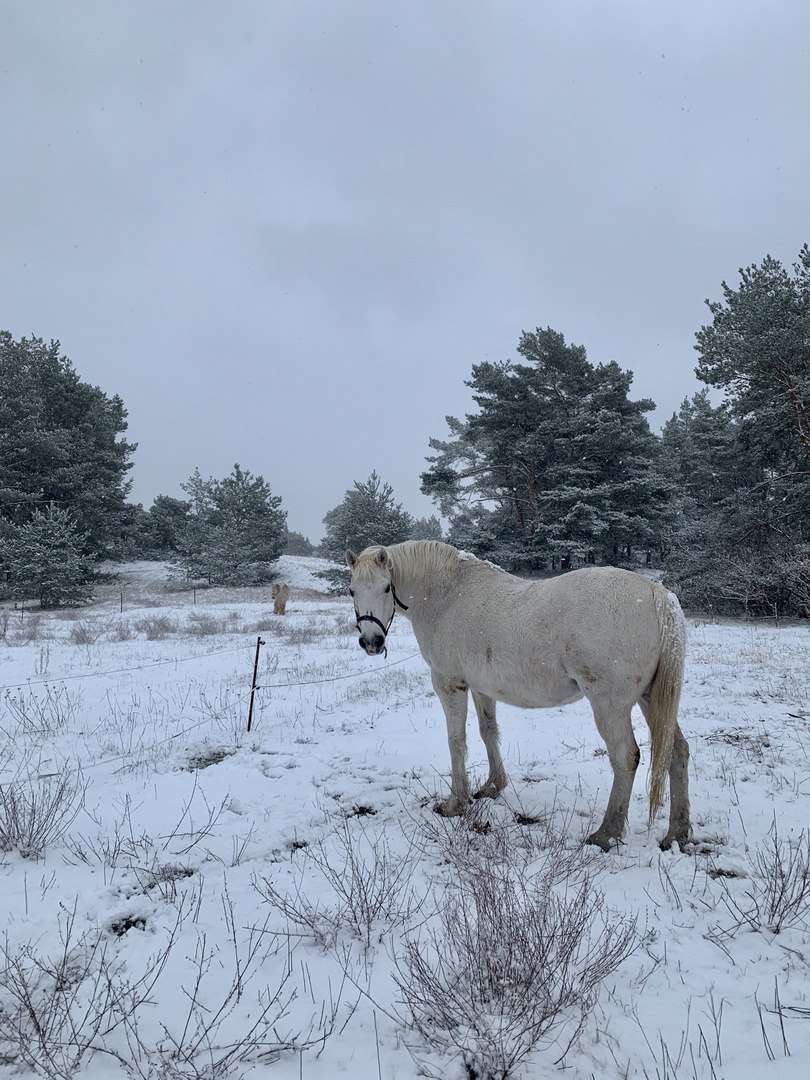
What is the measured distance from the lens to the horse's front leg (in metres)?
3.91

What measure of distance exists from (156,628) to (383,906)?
14.9 meters

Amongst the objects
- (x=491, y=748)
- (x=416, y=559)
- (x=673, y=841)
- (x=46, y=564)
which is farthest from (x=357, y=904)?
(x=46, y=564)

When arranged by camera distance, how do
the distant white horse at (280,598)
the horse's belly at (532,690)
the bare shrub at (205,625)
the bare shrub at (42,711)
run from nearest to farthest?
the horse's belly at (532,690), the bare shrub at (42,711), the bare shrub at (205,625), the distant white horse at (280,598)

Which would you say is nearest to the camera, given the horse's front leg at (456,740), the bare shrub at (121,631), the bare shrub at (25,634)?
the horse's front leg at (456,740)

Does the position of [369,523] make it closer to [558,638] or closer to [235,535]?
[235,535]

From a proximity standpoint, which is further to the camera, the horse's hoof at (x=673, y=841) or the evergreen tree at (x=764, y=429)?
A: the evergreen tree at (x=764, y=429)

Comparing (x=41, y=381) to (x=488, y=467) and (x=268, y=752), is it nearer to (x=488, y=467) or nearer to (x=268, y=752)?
(x=488, y=467)

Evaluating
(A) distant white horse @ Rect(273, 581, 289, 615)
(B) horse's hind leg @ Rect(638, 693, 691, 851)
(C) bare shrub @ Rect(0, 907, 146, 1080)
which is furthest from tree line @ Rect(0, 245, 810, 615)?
(C) bare shrub @ Rect(0, 907, 146, 1080)

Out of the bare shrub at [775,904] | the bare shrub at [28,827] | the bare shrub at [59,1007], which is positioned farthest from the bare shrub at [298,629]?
the bare shrub at [775,904]

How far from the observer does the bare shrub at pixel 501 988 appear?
1651 millimetres

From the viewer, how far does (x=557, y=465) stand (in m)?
25.5

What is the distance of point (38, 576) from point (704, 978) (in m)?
29.1

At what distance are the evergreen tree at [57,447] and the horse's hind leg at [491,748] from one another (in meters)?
32.5

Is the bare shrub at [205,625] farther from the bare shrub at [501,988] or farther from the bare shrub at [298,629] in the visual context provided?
the bare shrub at [501,988]
